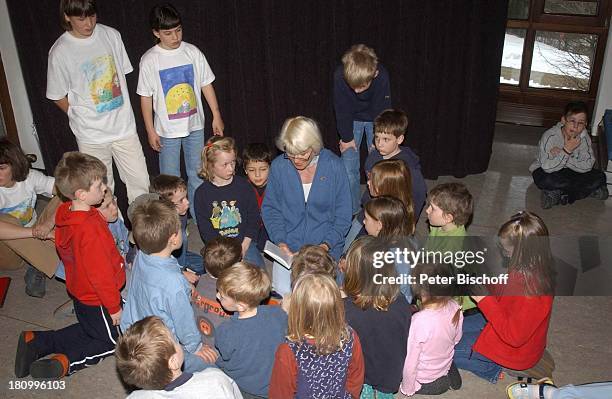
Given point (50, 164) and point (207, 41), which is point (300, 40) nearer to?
point (207, 41)

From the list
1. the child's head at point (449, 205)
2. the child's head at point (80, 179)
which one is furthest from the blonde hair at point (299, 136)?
the child's head at point (80, 179)

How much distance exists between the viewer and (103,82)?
415cm

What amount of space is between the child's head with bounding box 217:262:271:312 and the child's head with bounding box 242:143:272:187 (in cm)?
124

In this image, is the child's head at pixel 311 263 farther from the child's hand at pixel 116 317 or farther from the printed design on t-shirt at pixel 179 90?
the printed design on t-shirt at pixel 179 90

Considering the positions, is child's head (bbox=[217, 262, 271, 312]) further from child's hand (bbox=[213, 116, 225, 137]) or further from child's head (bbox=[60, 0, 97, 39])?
child's head (bbox=[60, 0, 97, 39])

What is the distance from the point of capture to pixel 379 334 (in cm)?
274

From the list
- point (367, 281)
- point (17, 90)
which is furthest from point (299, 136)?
point (17, 90)

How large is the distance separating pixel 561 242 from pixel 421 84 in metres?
1.66

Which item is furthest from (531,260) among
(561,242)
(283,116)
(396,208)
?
(283,116)

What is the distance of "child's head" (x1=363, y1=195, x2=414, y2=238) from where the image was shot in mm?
3160

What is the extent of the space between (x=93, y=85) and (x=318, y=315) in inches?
101

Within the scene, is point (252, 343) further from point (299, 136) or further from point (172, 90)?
point (172, 90)

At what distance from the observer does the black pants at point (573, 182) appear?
4.95 metres

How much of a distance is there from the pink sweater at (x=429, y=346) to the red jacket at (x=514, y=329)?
0.17 meters
